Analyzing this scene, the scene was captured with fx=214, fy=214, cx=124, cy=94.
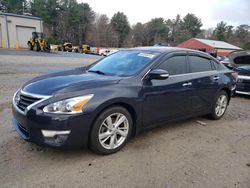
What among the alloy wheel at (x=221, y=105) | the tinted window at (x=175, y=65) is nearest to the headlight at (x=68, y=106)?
the tinted window at (x=175, y=65)

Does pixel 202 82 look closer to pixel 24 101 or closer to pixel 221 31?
pixel 24 101

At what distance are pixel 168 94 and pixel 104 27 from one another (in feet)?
233

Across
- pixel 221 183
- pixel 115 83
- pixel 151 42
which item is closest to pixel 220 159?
pixel 221 183

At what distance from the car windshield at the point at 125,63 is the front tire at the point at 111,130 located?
705 millimetres

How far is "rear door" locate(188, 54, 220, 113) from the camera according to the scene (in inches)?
164

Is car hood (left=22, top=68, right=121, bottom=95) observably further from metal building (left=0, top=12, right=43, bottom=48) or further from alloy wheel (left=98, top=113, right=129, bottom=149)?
metal building (left=0, top=12, right=43, bottom=48)

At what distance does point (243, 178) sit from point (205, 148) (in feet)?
2.66

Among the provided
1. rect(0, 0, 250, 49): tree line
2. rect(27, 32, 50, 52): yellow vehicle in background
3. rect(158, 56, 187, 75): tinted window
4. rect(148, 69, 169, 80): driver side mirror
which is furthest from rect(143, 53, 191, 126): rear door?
A: rect(0, 0, 250, 49): tree line

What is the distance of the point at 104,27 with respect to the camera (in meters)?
70.7

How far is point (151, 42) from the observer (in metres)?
83.0

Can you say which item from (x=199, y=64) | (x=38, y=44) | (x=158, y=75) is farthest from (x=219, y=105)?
(x=38, y=44)

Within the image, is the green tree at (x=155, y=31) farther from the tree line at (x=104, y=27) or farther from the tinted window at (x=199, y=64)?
the tinted window at (x=199, y=64)

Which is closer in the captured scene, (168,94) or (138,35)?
(168,94)

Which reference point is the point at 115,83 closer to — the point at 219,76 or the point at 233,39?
the point at 219,76
